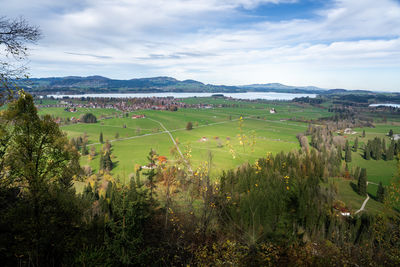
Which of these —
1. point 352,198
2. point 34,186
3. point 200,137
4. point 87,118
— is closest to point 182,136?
point 200,137

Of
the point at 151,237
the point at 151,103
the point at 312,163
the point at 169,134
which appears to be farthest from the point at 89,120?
the point at 151,237

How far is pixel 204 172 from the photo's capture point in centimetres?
1094

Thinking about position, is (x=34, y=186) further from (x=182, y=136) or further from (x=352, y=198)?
(x=182, y=136)

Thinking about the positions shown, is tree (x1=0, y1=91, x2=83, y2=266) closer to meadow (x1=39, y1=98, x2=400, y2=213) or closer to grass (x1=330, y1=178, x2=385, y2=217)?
meadow (x1=39, y1=98, x2=400, y2=213)

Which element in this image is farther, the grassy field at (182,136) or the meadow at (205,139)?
the grassy field at (182,136)

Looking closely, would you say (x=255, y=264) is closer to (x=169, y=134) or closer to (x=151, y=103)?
(x=169, y=134)

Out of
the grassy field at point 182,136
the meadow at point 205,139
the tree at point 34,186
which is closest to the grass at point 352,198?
the meadow at point 205,139

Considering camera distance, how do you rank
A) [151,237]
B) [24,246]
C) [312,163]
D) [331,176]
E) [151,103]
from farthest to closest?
[151,103] → [331,176] → [312,163] → [151,237] → [24,246]

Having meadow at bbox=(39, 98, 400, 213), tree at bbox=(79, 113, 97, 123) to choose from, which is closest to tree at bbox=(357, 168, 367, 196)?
meadow at bbox=(39, 98, 400, 213)

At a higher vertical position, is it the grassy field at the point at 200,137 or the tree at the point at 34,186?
the tree at the point at 34,186

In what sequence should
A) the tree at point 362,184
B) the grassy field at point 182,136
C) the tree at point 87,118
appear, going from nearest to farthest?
the tree at point 362,184 < the grassy field at point 182,136 < the tree at point 87,118

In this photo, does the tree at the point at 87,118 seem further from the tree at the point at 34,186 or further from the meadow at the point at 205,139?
the tree at the point at 34,186

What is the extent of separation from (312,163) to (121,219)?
50959 millimetres

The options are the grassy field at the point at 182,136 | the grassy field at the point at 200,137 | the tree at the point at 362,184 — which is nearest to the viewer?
the tree at the point at 362,184
